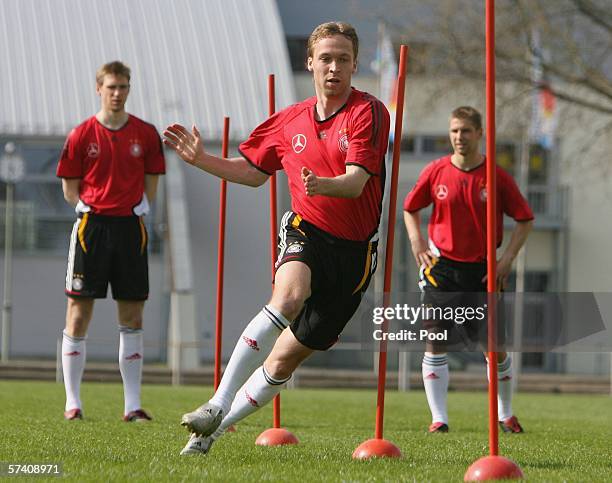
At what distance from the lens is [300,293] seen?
5711mm

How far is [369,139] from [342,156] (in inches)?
8.2

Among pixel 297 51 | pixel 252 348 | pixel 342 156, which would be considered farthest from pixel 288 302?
pixel 297 51

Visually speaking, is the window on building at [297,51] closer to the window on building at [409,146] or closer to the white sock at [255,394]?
the window on building at [409,146]

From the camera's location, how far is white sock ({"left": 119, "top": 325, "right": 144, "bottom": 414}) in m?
8.84

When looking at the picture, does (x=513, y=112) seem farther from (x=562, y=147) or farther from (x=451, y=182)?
(x=451, y=182)

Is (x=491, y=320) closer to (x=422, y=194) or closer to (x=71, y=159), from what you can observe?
(x=422, y=194)

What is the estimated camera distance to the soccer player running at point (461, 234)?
8781 millimetres

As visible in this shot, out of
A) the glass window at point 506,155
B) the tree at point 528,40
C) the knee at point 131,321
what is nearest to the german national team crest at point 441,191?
the knee at point 131,321

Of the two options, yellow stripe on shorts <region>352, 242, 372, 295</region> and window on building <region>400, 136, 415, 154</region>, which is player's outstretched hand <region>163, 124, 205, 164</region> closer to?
yellow stripe on shorts <region>352, 242, 372, 295</region>

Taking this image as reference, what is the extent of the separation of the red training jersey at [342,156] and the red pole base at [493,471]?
1.38m

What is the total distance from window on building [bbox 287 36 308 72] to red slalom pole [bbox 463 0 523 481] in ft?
109

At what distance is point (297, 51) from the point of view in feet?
130

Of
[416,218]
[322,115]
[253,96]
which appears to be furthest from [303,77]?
[322,115]

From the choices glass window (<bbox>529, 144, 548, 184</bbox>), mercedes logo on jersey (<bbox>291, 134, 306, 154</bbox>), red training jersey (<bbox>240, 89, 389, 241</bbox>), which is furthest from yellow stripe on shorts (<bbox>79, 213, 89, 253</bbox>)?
glass window (<bbox>529, 144, 548, 184</bbox>)
